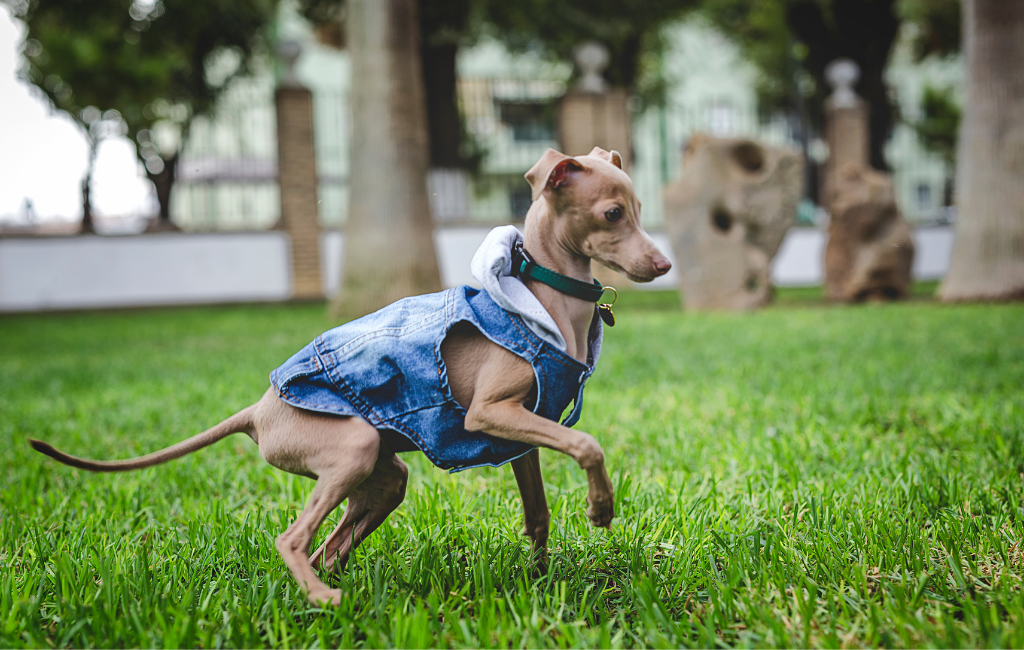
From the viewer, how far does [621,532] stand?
1979 mm

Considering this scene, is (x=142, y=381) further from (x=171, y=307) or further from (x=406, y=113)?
(x=171, y=307)

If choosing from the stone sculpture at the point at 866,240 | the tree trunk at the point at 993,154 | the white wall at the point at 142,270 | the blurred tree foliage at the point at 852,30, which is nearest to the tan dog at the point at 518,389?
the tree trunk at the point at 993,154

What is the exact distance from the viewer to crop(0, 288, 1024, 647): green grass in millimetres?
1479

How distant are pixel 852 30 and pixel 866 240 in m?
11.7

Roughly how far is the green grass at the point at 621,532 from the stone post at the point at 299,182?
918 centimetres

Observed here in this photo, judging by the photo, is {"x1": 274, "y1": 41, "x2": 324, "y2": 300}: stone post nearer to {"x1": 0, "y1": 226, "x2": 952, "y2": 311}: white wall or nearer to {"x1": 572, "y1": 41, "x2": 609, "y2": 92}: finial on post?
{"x1": 0, "y1": 226, "x2": 952, "y2": 311}: white wall

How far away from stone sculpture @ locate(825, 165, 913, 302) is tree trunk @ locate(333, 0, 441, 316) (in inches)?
215

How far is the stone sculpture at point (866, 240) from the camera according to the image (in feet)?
31.6

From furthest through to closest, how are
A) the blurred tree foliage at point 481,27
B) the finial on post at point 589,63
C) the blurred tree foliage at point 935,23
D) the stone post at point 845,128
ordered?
the blurred tree foliage at point 935,23 < the stone post at point 845,128 < the blurred tree foliage at point 481,27 < the finial on post at point 589,63

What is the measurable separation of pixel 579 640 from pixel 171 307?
1308cm

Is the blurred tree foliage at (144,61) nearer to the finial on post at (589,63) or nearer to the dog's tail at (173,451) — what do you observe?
the finial on post at (589,63)

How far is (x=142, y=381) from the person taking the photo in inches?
197

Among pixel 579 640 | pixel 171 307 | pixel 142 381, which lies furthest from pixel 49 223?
pixel 579 640

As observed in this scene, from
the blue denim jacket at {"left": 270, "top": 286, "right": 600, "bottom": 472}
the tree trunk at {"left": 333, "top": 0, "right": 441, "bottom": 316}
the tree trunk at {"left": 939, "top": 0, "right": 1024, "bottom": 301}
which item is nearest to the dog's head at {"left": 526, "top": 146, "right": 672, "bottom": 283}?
the blue denim jacket at {"left": 270, "top": 286, "right": 600, "bottom": 472}
